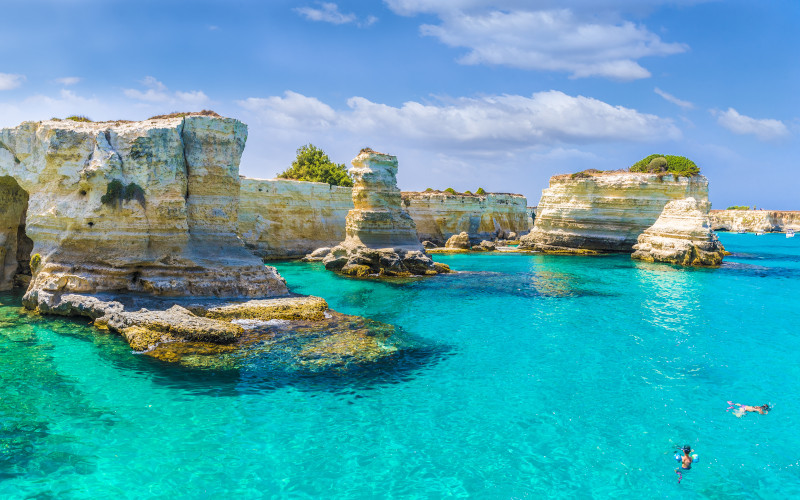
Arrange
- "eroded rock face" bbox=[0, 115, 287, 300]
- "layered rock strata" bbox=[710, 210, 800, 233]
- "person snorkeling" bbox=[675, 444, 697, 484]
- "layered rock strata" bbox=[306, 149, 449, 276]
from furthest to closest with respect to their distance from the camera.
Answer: "layered rock strata" bbox=[710, 210, 800, 233], "layered rock strata" bbox=[306, 149, 449, 276], "eroded rock face" bbox=[0, 115, 287, 300], "person snorkeling" bbox=[675, 444, 697, 484]

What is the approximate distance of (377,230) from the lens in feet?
106

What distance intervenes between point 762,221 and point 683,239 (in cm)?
8810

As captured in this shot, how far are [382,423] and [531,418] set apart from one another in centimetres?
280

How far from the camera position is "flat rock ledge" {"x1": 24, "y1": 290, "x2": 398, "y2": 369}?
12898 mm

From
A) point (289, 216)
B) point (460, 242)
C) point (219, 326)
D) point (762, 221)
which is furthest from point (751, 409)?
point (762, 221)

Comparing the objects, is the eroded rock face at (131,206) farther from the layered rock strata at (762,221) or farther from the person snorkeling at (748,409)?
the layered rock strata at (762,221)

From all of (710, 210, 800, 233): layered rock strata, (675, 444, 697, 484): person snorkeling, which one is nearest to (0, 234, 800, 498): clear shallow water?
(675, 444, 697, 484): person snorkeling

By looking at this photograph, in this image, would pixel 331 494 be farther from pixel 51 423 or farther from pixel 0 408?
pixel 0 408

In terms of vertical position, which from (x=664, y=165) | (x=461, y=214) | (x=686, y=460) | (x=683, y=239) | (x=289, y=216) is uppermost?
(x=664, y=165)

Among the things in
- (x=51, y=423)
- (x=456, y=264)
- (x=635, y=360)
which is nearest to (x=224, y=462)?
(x=51, y=423)

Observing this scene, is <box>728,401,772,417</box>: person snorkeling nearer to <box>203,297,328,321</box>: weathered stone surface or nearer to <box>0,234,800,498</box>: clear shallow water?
<box>0,234,800,498</box>: clear shallow water

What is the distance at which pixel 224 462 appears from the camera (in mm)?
7984

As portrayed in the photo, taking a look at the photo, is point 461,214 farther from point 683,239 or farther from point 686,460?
point 686,460

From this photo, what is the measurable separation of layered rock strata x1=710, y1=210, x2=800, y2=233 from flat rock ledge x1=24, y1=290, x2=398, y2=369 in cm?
11060
